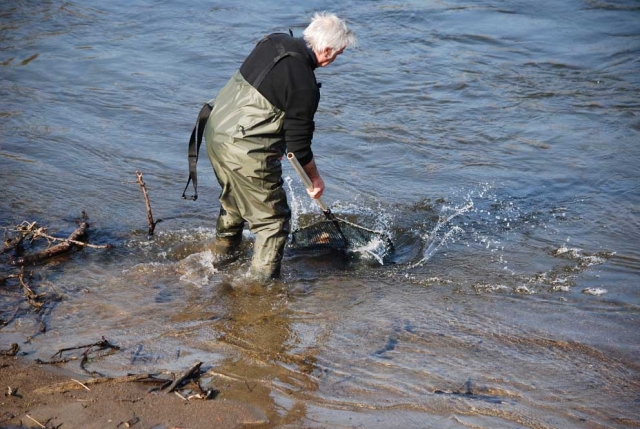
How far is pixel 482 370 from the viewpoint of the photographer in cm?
445

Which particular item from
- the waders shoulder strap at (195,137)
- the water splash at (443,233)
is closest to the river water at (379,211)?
the water splash at (443,233)

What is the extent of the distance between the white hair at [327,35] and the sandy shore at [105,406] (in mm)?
2178

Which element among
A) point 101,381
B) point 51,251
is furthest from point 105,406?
point 51,251

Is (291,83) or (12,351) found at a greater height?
(291,83)

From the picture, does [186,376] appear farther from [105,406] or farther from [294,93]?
[294,93]

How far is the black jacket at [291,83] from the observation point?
458 centimetres

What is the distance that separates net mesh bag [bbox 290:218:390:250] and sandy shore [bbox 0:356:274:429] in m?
2.18

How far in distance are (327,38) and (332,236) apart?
1.98 meters

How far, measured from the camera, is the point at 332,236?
6.08 meters

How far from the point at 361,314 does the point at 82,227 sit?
8.15 ft

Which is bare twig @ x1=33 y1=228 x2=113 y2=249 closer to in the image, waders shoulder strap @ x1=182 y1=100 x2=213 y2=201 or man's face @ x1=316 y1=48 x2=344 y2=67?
waders shoulder strap @ x1=182 y1=100 x2=213 y2=201

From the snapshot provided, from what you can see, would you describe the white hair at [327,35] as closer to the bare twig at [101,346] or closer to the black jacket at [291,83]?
the black jacket at [291,83]

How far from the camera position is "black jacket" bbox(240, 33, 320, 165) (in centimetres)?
458

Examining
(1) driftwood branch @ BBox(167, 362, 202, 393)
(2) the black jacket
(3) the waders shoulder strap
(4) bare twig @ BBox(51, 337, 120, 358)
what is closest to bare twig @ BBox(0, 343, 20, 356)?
(4) bare twig @ BBox(51, 337, 120, 358)
